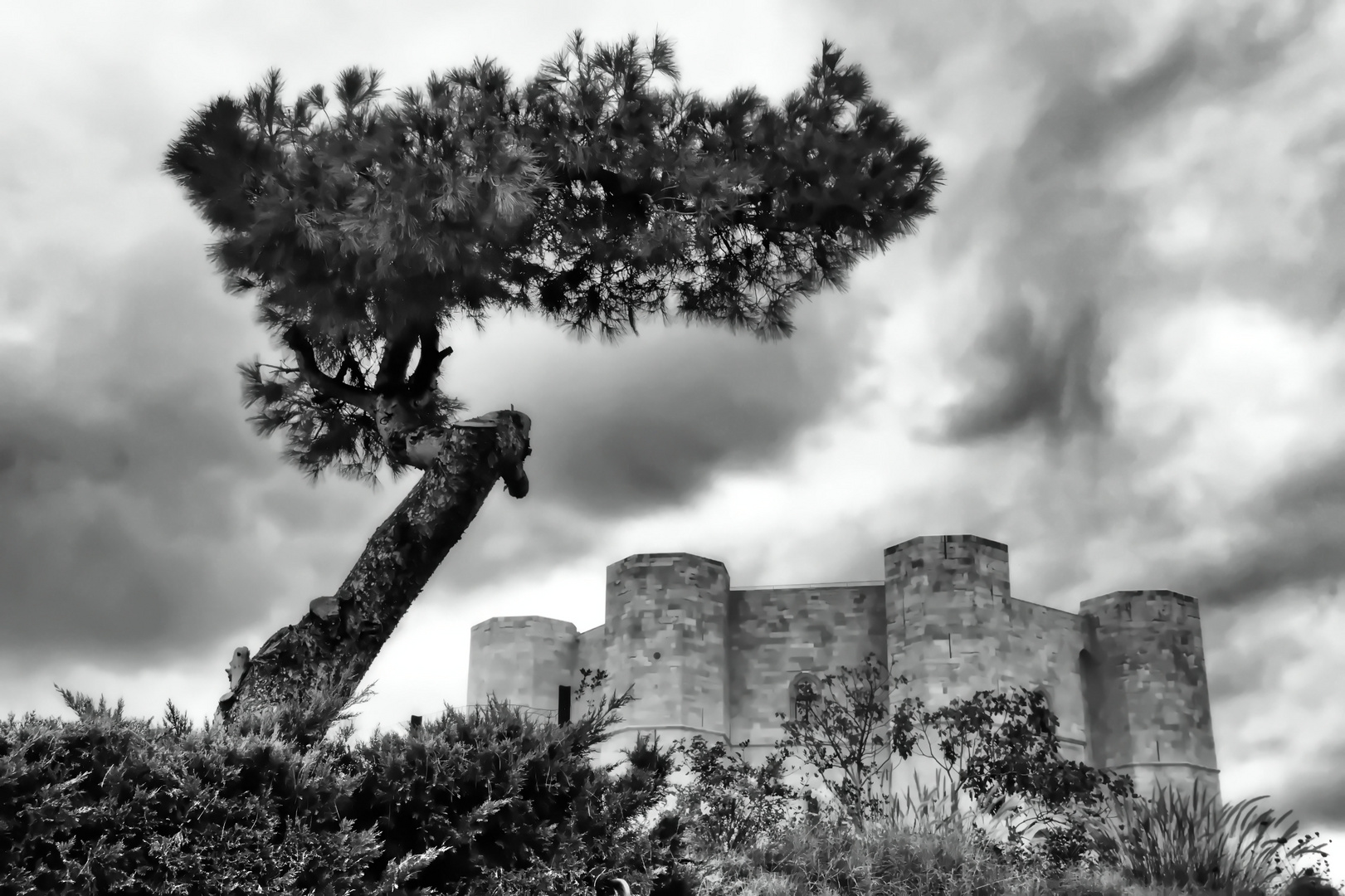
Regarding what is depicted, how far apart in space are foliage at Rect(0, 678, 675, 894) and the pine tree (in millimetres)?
1447

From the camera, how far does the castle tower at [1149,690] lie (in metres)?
16.7

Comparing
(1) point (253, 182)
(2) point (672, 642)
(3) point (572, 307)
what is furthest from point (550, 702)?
(1) point (253, 182)

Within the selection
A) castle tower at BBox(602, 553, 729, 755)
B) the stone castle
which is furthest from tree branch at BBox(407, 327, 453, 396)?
castle tower at BBox(602, 553, 729, 755)

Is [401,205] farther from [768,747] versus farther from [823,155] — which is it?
[768,747]

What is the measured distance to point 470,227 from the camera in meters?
5.71

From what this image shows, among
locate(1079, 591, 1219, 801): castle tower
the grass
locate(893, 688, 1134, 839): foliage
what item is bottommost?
the grass

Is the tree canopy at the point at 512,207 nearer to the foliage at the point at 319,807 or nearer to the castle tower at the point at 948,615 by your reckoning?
the foliage at the point at 319,807

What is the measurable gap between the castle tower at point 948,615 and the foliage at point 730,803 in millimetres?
4744

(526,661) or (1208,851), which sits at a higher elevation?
(526,661)

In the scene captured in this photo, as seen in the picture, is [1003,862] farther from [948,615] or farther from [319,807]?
[948,615]

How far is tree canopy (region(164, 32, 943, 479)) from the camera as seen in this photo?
5832mm

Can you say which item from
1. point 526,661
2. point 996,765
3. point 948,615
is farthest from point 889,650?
point 996,765

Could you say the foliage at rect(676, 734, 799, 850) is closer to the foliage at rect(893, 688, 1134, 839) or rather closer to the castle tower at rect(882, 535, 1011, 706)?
the foliage at rect(893, 688, 1134, 839)

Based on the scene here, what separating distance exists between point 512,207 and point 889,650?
37.2 ft
